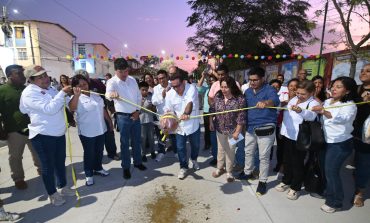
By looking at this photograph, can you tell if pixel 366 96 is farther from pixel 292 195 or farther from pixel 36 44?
pixel 36 44

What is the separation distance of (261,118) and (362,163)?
1372 mm

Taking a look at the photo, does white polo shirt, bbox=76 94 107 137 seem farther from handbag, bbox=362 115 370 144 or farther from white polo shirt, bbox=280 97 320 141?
handbag, bbox=362 115 370 144

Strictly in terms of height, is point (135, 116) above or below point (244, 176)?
above

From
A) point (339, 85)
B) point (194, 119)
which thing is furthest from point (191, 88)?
point (339, 85)

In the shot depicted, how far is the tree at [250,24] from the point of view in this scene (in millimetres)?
25991

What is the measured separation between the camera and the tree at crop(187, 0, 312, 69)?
26.0 meters

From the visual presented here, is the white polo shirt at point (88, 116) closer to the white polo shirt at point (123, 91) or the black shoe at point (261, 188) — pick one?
the white polo shirt at point (123, 91)

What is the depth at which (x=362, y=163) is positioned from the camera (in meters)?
3.06

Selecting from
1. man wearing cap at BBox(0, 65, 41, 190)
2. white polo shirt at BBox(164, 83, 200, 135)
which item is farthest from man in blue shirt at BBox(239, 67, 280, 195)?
man wearing cap at BBox(0, 65, 41, 190)

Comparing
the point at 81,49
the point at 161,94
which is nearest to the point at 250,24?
the point at 161,94

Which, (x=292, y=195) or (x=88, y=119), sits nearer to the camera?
(x=292, y=195)

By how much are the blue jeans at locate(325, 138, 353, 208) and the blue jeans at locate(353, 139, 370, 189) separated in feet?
0.86

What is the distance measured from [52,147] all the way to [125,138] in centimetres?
112

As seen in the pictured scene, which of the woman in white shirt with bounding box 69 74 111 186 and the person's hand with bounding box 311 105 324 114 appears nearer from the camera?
the person's hand with bounding box 311 105 324 114
